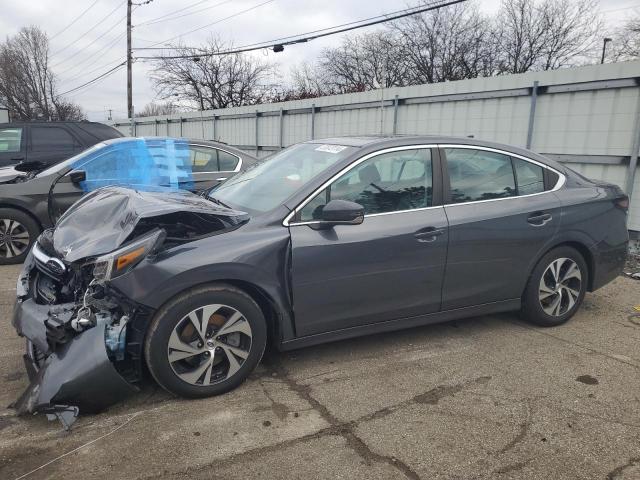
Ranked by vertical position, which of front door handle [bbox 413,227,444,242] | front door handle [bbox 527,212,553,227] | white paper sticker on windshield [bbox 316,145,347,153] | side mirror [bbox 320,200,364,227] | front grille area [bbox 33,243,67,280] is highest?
white paper sticker on windshield [bbox 316,145,347,153]

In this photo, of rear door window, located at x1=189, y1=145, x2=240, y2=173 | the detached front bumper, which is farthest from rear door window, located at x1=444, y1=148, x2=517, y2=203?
rear door window, located at x1=189, y1=145, x2=240, y2=173

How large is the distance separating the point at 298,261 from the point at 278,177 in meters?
0.90

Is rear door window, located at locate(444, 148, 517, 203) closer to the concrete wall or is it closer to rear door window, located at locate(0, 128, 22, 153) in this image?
the concrete wall

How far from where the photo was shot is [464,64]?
1374 inches

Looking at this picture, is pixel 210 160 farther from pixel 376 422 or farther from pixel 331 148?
pixel 376 422

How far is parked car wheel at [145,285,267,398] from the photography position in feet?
9.64

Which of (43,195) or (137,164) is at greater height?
(137,164)

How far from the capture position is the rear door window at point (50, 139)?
28.1 ft

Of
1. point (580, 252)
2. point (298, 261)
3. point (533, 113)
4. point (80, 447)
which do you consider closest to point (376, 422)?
point (298, 261)

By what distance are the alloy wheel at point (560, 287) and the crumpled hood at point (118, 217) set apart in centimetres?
264

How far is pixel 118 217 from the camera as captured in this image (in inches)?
130

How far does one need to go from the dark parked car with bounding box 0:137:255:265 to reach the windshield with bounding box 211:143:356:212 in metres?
2.27

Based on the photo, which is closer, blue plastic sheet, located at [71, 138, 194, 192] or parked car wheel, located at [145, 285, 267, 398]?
parked car wheel, located at [145, 285, 267, 398]

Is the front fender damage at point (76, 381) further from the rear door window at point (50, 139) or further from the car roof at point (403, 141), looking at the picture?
the rear door window at point (50, 139)
